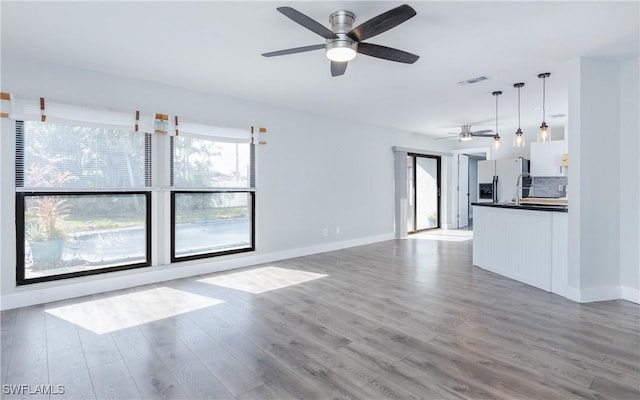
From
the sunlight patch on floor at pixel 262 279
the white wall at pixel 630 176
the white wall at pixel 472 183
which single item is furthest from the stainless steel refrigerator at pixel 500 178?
the sunlight patch on floor at pixel 262 279

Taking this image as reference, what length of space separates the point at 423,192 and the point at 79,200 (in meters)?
7.47

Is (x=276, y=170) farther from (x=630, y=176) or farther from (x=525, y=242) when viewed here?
(x=630, y=176)

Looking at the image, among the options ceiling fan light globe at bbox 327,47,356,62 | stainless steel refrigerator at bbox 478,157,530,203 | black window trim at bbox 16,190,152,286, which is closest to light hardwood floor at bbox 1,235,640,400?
black window trim at bbox 16,190,152,286

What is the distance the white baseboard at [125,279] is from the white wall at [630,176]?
423cm

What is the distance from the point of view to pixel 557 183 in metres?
6.95

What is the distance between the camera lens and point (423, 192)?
8.82 m

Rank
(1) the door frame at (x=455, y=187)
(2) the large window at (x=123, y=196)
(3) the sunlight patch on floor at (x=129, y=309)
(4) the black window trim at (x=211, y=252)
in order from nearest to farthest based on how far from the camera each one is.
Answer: (3) the sunlight patch on floor at (x=129, y=309) < (2) the large window at (x=123, y=196) < (4) the black window trim at (x=211, y=252) < (1) the door frame at (x=455, y=187)

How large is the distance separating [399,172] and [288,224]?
3.30m

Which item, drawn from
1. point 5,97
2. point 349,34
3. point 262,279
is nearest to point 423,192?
point 262,279

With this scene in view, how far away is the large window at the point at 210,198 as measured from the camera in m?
4.50

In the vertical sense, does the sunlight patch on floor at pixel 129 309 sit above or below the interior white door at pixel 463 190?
below

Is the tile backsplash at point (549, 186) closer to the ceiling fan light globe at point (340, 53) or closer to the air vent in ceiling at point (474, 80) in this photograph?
the air vent in ceiling at point (474, 80)

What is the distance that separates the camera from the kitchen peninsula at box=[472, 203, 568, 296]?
3.65 meters

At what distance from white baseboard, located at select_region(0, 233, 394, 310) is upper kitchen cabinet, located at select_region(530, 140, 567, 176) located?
510 cm
